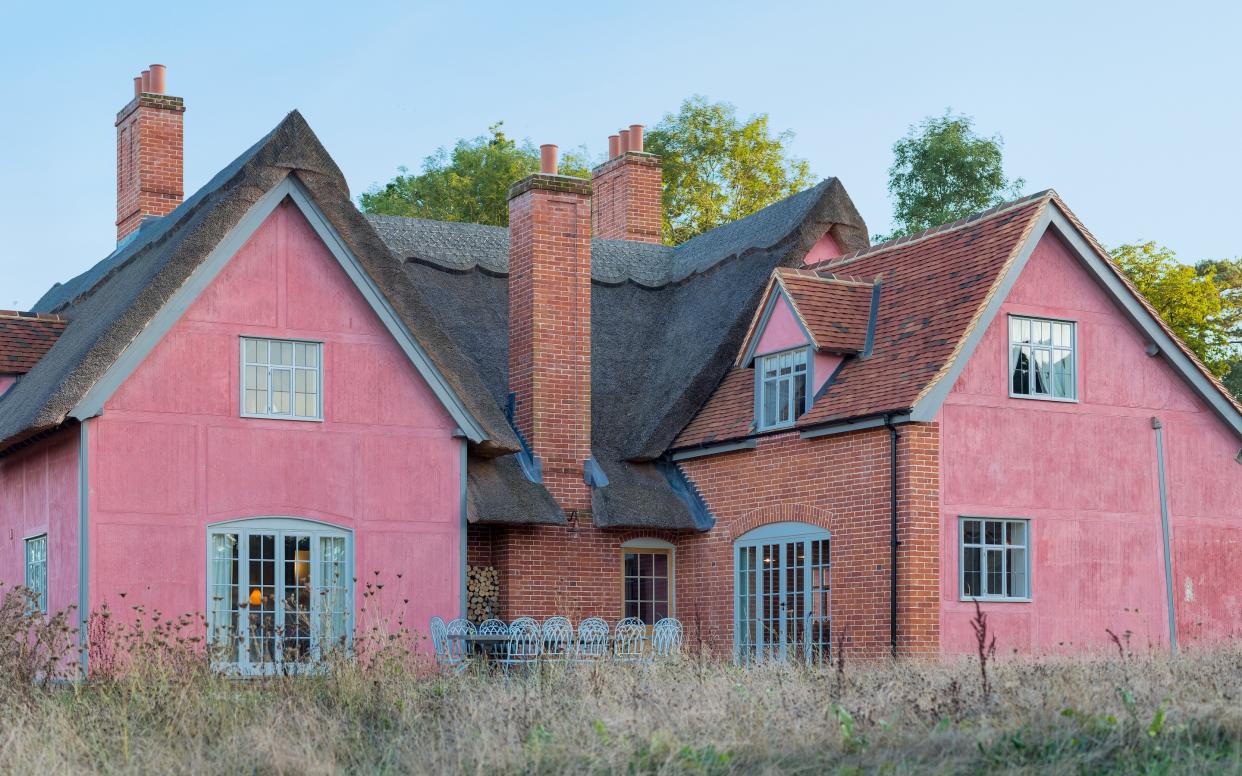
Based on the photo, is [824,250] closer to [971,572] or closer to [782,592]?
[782,592]

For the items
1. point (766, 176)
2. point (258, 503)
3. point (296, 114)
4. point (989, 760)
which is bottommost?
point (989, 760)

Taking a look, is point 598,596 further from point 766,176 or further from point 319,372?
point 766,176

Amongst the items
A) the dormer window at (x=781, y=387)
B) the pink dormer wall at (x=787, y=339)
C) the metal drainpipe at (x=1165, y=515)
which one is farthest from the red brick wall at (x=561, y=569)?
the metal drainpipe at (x=1165, y=515)

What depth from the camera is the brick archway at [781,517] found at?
22.3 m

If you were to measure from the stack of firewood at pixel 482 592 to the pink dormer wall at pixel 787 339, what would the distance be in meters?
4.93

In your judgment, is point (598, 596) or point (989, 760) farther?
point (598, 596)

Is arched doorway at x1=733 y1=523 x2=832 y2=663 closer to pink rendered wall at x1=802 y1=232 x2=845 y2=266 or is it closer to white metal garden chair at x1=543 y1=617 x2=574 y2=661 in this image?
white metal garden chair at x1=543 y1=617 x2=574 y2=661

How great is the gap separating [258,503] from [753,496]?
6872 millimetres

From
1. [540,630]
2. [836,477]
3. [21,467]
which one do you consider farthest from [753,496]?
[21,467]

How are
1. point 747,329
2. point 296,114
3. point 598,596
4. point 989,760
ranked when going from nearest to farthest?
point 989,760 < point 296,114 < point 598,596 < point 747,329

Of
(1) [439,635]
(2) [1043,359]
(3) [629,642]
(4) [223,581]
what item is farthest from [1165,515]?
Answer: (4) [223,581]

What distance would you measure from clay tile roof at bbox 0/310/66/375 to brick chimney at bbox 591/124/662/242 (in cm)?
1207

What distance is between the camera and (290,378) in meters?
21.8

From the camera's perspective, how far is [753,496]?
23.8 m
